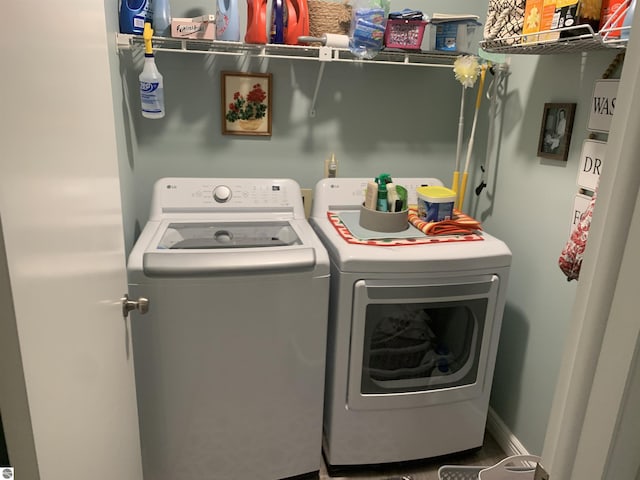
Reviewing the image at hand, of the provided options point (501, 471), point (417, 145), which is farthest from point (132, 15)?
point (501, 471)

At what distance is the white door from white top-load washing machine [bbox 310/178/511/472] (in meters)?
0.86

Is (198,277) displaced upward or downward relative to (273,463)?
upward

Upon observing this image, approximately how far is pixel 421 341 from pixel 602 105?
3.50 feet

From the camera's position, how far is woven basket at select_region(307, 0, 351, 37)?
2037 mm

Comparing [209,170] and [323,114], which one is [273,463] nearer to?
[209,170]

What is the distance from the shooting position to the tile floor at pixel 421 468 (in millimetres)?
1975

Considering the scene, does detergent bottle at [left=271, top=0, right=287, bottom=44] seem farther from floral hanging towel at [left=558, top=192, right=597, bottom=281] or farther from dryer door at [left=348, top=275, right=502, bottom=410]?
floral hanging towel at [left=558, top=192, right=597, bottom=281]

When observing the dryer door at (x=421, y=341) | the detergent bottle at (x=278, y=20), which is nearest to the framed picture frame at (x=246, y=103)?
the detergent bottle at (x=278, y=20)

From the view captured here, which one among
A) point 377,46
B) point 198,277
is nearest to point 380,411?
point 198,277

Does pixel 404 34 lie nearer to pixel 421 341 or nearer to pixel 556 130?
pixel 556 130

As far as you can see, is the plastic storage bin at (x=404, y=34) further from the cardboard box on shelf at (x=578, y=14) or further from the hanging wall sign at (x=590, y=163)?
the hanging wall sign at (x=590, y=163)

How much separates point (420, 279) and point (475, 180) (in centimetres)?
89

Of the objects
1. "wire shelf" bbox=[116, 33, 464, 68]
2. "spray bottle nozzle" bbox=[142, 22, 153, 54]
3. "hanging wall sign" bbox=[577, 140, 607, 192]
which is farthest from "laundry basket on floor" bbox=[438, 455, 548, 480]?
"spray bottle nozzle" bbox=[142, 22, 153, 54]

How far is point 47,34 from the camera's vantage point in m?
0.71
